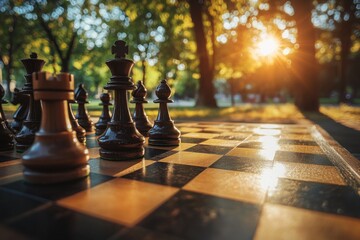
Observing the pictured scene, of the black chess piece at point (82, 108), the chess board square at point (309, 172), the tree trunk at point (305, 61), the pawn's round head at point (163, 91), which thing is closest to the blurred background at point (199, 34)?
the tree trunk at point (305, 61)

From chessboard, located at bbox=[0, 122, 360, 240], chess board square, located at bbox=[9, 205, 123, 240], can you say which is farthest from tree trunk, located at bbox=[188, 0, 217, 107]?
chess board square, located at bbox=[9, 205, 123, 240]

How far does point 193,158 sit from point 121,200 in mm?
840

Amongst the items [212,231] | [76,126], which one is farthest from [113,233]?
[76,126]

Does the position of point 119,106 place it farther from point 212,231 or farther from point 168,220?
point 212,231

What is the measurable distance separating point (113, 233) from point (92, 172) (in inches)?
27.9

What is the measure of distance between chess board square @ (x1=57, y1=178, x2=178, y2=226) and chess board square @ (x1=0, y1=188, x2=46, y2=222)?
0.10m

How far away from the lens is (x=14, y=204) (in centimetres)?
98

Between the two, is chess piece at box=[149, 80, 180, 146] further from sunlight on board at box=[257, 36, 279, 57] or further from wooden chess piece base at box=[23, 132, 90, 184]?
sunlight on board at box=[257, 36, 279, 57]

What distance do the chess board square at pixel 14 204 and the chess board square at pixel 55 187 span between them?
0.04 metres

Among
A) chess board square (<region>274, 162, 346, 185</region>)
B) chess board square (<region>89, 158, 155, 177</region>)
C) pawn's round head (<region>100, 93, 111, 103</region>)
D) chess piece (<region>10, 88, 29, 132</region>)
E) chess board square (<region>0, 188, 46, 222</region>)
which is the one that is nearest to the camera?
chess board square (<region>0, 188, 46, 222</region>)

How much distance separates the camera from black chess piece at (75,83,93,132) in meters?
3.04

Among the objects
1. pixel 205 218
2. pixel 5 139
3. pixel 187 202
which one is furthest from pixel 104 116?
pixel 205 218

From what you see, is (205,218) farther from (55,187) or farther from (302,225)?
(55,187)

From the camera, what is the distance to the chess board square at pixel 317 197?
3.16 ft
